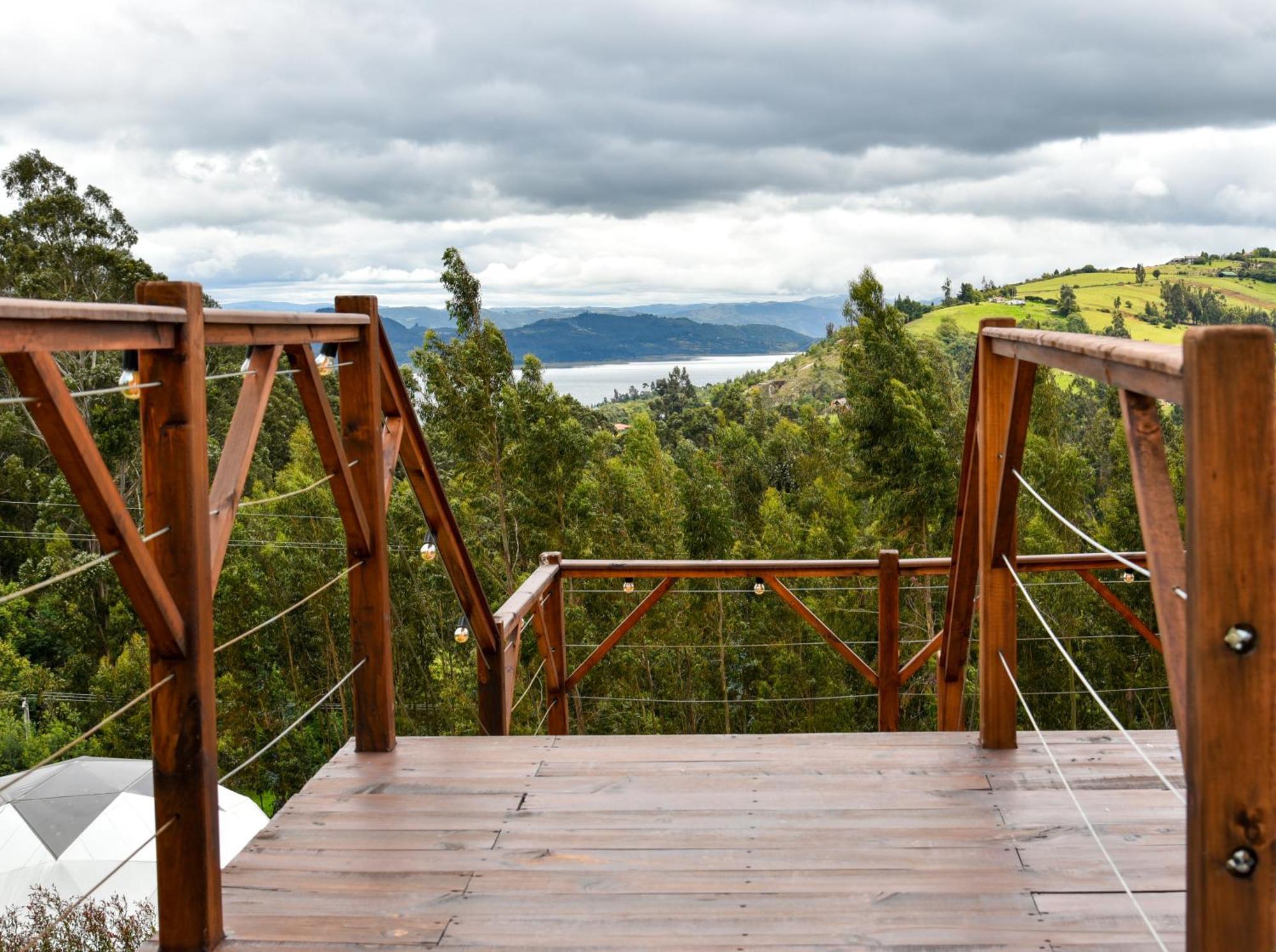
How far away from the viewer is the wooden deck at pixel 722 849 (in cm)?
164

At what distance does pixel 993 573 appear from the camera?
2.38 m

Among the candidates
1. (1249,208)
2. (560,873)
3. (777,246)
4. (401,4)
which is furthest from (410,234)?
(1249,208)

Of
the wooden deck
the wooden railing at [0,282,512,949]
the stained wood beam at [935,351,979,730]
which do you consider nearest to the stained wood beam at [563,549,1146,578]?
the stained wood beam at [935,351,979,730]

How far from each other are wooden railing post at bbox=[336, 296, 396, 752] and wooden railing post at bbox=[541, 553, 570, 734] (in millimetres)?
1578

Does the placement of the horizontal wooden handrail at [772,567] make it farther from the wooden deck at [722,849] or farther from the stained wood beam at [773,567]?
the wooden deck at [722,849]

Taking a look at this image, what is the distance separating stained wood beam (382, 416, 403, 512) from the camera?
8.31 feet

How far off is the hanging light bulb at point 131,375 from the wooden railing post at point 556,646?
2.69 meters

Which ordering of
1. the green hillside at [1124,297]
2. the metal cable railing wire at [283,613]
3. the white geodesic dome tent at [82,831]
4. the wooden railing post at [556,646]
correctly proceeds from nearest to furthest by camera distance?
the metal cable railing wire at [283,613] → the wooden railing post at [556,646] → the white geodesic dome tent at [82,831] → the green hillside at [1124,297]

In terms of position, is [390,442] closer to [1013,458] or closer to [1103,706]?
[1013,458]

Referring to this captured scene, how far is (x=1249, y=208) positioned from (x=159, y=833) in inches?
3491

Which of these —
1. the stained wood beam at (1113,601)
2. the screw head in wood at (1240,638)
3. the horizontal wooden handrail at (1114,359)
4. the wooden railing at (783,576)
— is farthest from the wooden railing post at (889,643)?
the screw head in wood at (1240,638)

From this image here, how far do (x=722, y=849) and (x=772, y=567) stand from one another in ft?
A: 7.41

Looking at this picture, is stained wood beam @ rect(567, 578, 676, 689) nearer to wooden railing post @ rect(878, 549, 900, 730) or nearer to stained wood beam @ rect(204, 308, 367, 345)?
wooden railing post @ rect(878, 549, 900, 730)

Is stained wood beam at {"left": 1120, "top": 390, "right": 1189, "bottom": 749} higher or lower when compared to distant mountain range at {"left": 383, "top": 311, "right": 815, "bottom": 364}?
lower
